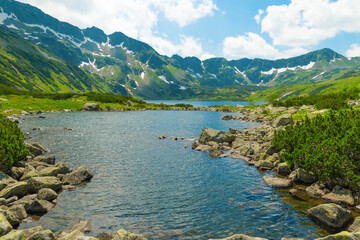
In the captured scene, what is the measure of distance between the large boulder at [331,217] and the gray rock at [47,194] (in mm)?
29185

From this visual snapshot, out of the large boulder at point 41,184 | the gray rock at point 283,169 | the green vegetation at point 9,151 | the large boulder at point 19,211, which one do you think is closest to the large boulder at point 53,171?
the large boulder at point 41,184

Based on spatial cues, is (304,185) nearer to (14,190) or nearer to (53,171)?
(53,171)

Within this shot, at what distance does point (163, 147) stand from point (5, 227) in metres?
40.4

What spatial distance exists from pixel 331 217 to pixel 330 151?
12.0 metres

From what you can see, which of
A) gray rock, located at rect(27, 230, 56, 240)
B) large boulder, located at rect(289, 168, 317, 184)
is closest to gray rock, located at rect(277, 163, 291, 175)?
large boulder, located at rect(289, 168, 317, 184)

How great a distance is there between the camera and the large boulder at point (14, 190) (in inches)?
973

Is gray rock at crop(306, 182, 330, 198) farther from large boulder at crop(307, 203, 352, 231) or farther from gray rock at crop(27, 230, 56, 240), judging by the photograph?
gray rock at crop(27, 230, 56, 240)

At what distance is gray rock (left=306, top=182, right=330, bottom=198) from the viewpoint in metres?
27.3

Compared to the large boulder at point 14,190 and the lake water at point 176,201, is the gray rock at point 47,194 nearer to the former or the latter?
the lake water at point 176,201

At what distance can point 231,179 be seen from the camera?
34.1 metres

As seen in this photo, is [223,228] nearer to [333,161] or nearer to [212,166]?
[333,161]

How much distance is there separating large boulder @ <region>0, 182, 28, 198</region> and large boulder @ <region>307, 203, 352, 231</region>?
33.2m

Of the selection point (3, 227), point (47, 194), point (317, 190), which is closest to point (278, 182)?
point (317, 190)

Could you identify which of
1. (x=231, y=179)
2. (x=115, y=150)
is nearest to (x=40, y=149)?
(x=115, y=150)
